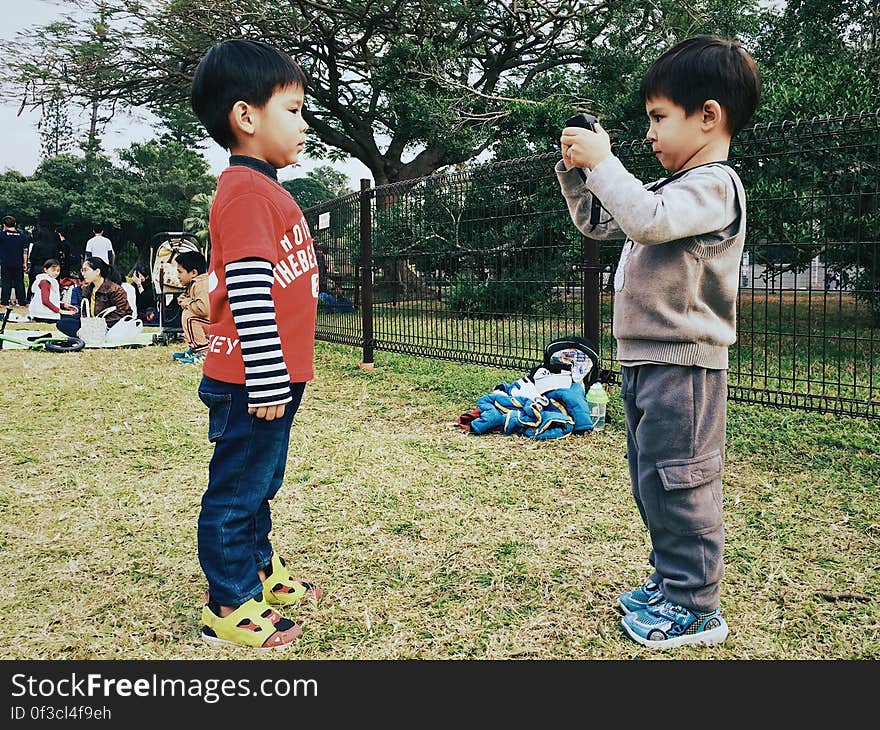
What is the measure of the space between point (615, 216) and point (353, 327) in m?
6.14

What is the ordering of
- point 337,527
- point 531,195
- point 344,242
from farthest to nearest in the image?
point 344,242
point 531,195
point 337,527

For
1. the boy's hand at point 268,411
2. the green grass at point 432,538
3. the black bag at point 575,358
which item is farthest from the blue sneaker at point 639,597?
the black bag at point 575,358

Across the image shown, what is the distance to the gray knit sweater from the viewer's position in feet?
5.88

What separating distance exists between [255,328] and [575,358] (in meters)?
3.16

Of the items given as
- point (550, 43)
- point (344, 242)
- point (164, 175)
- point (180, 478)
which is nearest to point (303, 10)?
point (550, 43)

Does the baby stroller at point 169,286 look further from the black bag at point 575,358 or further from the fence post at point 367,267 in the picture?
the black bag at point 575,358

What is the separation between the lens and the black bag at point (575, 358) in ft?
15.4

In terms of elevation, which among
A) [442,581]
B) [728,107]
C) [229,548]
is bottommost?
[442,581]

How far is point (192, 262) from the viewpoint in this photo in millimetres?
7410

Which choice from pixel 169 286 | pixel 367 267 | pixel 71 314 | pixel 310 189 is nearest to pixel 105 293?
pixel 71 314

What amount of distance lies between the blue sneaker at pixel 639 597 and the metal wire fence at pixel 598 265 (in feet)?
6.13

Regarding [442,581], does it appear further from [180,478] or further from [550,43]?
[550,43]

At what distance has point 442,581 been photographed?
2508mm

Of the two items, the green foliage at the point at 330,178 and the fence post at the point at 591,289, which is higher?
the green foliage at the point at 330,178
